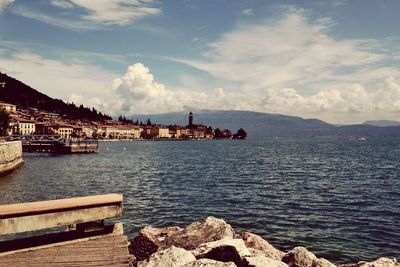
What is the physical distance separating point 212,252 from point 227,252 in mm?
387

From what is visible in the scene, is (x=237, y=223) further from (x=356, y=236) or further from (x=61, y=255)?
(x=61, y=255)

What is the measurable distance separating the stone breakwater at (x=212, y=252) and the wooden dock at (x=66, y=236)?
1.56m

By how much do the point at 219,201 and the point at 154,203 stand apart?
5.21 metres

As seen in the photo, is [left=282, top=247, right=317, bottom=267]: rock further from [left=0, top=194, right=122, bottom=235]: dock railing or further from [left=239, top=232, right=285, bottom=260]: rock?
[left=0, top=194, right=122, bottom=235]: dock railing

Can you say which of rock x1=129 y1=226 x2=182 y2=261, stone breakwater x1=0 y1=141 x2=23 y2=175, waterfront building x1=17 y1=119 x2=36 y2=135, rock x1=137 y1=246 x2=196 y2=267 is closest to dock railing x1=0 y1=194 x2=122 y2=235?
rock x1=137 y1=246 x2=196 y2=267

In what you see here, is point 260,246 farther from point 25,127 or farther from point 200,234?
point 25,127

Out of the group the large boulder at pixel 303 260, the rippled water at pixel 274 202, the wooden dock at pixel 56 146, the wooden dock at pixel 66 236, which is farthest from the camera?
the wooden dock at pixel 56 146

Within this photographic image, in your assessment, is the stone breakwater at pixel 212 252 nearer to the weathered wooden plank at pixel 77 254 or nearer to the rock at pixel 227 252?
the rock at pixel 227 252

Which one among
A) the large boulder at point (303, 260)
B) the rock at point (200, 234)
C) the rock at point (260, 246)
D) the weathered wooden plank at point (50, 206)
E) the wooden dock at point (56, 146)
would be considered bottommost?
the wooden dock at point (56, 146)

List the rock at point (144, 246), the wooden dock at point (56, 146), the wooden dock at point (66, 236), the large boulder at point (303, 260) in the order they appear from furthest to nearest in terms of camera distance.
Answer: the wooden dock at point (56, 146), the rock at point (144, 246), the large boulder at point (303, 260), the wooden dock at point (66, 236)

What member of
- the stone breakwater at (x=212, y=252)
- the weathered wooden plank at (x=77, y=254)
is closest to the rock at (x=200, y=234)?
the stone breakwater at (x=212, y=252)

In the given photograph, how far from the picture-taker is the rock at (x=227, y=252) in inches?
359

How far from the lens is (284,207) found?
2833cm

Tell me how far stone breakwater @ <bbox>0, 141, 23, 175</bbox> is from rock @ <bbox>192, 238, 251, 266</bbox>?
44.0 m
